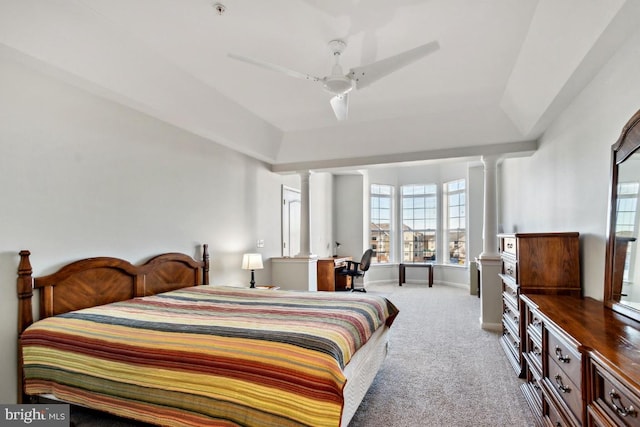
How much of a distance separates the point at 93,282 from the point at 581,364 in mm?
3331

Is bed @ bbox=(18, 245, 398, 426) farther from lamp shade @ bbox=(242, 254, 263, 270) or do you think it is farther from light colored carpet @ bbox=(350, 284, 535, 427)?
lamp shade @ bbox=(242, 254, 263, 270)

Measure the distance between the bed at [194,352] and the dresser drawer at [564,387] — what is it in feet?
3.51

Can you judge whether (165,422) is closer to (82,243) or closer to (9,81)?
(82,243)

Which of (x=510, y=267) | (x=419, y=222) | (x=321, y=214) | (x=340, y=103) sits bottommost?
(x=510, y=267)

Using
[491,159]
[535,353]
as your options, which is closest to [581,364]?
[535,353]

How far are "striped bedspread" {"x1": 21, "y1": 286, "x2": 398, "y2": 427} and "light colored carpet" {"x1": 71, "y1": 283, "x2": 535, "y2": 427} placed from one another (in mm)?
425

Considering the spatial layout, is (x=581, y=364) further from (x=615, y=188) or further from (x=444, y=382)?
(x=444, y=382)

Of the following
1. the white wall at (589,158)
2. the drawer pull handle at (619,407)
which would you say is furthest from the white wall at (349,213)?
the drawer pull handle at (619,407)

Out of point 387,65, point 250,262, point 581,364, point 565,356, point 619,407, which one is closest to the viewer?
point 619,407

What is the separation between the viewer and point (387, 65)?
2.37m

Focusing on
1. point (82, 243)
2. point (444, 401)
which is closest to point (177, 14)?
point (82, 243)

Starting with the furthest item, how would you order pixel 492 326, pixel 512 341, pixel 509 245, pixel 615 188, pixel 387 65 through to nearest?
pixel 492 326
pixel 509 245
pixel 512 341
pixel 387 65
pixel 615 188

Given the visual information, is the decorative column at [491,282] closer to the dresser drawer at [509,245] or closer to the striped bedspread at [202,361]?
the dresser drawer at [509,245]

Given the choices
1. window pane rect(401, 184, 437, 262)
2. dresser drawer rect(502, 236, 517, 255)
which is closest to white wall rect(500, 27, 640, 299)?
dresser drawer rect(502, 236, 517, 255)
